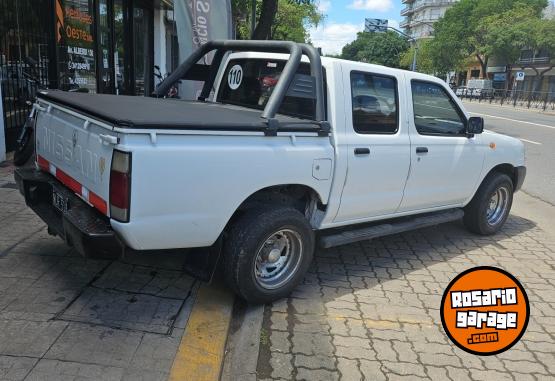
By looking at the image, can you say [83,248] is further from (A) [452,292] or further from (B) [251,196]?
(A) [452,292]

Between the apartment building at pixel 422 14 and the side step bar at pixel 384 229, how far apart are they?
338 ft

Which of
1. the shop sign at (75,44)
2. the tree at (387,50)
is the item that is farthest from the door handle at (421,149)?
the tree at (387,50)

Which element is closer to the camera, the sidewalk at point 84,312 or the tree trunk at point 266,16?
the sidewalk at point 84,312

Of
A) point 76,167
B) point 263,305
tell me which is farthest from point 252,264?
point 76,167

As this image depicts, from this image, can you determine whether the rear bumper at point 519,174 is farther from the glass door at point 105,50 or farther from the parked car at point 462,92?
the parked car at point 462,92

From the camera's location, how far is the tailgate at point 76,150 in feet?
9.99

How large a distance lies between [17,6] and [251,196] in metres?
6.26

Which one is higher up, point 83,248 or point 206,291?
point 83,248

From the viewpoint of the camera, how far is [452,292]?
2.80 m

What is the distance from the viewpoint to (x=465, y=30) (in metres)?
58.8

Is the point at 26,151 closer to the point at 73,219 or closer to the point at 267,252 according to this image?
the point at 73,219

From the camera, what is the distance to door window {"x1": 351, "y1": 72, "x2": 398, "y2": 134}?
163 inches

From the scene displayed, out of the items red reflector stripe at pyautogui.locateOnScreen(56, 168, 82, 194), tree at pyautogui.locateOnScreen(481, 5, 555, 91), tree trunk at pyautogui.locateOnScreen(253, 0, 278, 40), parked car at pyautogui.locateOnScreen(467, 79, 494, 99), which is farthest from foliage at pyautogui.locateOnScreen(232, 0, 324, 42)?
tree at pyautogui.locateOnScreen(481, 5, 555, 91)

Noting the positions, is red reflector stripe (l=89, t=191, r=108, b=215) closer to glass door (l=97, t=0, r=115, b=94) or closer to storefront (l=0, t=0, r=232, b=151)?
storefront (l=0, t=0, r=232, b=151)
